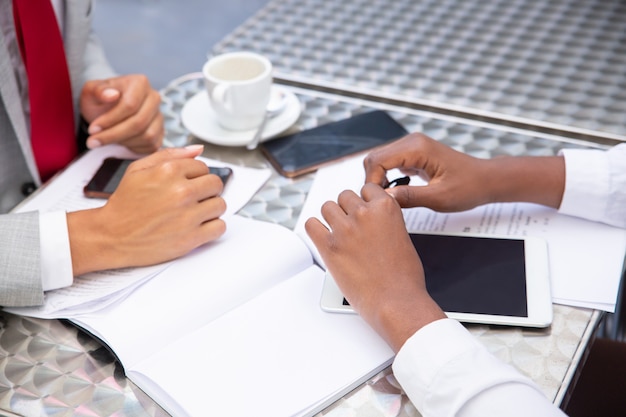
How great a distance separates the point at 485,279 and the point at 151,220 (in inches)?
16.1

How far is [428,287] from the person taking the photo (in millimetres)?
825

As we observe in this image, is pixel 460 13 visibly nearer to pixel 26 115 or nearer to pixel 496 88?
pixel 496 88

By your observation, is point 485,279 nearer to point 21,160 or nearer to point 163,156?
point 163,156

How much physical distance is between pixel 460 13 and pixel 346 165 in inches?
24.1

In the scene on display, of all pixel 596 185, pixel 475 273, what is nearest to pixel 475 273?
pixel 475 273

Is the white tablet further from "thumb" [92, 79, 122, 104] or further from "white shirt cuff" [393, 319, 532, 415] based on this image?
"thumb" [92, 79, 122, 104]

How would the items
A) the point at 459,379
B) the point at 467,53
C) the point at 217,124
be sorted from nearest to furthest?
the point at 459,379 → the point at 217,124 → the point at 467,53

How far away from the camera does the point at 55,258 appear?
0.86 m

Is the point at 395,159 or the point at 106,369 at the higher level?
the point at 395,159

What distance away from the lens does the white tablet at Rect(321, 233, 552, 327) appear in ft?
2.62

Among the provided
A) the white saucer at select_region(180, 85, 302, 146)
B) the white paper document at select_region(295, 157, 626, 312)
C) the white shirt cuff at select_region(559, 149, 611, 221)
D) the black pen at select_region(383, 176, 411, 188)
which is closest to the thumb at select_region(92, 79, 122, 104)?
the white saucer at select_region(180, 85, 302, 146)

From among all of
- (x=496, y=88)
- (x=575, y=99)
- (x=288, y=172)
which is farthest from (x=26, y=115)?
(x=575, y=99)

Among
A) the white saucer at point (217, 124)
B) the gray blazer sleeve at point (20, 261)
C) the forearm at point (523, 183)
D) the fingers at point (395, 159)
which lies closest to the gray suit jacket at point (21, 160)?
the gray blazer sleeve at point (20, 261)

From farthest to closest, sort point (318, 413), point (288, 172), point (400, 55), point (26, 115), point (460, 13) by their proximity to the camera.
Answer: point (460, 13) → point (400, 55) → point (26, 115) → point (288, 172) → point (318, 413)
